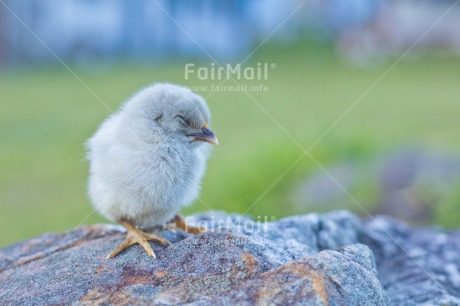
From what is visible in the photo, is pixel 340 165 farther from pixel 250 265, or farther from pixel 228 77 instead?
pixel 228 77

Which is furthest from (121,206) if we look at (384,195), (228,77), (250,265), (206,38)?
(206,38)

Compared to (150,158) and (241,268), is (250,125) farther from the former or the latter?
(241,268)

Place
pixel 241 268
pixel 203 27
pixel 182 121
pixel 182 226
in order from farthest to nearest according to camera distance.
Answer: pixel 203 27 → pixel 182 226 → pixel 182 121 → pixel 241 268

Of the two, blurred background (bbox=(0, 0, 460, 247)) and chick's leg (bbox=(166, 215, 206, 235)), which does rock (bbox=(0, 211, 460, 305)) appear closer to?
chick's leg (bbox=(166, 215, 206, 235))

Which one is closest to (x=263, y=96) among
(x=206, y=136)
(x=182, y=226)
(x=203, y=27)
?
(x=203, y=27)

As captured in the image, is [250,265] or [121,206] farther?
[121,206]

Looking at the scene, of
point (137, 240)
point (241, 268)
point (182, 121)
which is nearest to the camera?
point (241, 268)

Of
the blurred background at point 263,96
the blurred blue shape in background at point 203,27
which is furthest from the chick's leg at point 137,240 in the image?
the blurred blue shape in background at point 203,27
